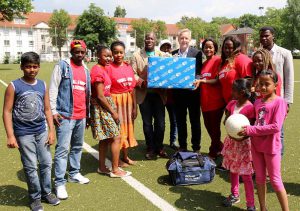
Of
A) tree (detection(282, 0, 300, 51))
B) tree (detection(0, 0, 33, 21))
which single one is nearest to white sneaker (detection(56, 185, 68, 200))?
tree (detection(0, 0, 33, 21))

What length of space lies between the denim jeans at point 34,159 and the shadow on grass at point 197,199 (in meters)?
1.82

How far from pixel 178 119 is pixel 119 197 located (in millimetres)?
2342

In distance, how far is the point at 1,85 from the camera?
19766 millimetres

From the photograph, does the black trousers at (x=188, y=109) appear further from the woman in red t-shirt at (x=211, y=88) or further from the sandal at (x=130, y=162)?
the sandal at (x=130, y=162)

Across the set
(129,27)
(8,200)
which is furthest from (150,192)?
(129,27)

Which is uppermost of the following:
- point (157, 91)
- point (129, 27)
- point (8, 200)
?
point (129, 27)

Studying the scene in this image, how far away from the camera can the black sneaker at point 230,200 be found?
4.53m

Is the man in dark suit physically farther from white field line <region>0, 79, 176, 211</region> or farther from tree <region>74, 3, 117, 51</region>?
tree <region>74, 3, 117, 51</region>

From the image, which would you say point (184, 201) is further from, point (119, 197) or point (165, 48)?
point (165, 48)

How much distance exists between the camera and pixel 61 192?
4848mm

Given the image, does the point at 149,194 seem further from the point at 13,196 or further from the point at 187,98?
the point at 187,98

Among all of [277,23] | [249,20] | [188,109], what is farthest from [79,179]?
[249,20]

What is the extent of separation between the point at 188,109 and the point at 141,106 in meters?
0.91

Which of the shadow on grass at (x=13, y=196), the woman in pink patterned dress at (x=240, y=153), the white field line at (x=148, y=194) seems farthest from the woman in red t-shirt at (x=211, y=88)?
the shadow on grass at (x=13, y=196)
